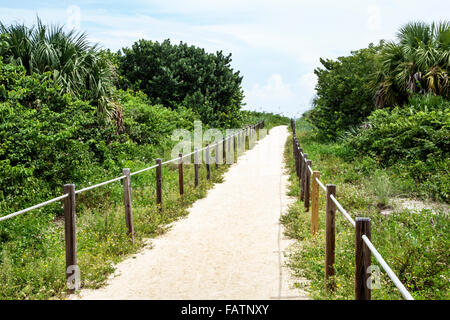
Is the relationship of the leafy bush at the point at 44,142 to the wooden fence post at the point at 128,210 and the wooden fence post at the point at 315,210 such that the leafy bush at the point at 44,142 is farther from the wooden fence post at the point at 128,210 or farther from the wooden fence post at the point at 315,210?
the wooden fence post at the point at 315,210

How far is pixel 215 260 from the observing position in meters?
5.91

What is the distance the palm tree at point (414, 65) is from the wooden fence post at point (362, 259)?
12770 millimetres

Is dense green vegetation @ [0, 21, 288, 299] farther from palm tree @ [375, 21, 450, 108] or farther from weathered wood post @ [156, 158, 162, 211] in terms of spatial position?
palm tree @ [375, 21, 450, 108]

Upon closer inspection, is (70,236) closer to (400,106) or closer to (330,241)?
(330,241)

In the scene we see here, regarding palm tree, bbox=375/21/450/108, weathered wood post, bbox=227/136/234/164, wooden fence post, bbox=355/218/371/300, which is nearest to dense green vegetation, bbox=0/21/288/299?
weathered wood post, bbox=227/136/234/164

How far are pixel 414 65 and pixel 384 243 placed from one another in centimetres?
1166

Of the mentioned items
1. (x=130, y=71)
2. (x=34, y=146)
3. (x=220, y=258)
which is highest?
(x=130, y=71)

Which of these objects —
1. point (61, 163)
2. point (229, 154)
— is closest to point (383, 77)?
point (229, 154)

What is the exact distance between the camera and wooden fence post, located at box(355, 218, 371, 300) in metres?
3.38
